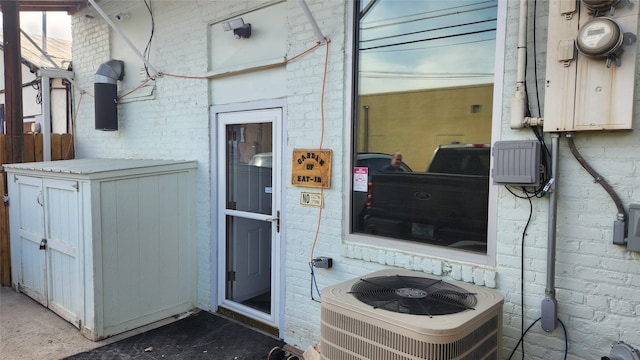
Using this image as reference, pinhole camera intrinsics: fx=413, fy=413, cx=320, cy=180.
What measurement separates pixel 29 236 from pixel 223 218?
2.25 meters

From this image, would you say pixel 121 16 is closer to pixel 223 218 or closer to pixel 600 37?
pixel 223 218

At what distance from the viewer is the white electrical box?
1874 mm

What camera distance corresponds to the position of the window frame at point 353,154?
2.33 metres

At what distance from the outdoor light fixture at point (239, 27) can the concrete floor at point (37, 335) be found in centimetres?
279

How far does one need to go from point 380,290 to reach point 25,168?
4.21 m

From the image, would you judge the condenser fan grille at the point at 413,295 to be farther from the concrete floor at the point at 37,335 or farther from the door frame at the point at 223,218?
the concrete floor at the point at 37,335

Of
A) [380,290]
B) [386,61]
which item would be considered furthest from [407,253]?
[386,61]

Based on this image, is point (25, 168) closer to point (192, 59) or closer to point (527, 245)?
point (192, 59)

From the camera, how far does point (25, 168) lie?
14.4ft

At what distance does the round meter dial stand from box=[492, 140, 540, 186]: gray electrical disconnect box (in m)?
0.49

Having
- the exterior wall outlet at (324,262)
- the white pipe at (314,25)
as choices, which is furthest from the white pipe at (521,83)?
the exterior wall outlet at (324,262)

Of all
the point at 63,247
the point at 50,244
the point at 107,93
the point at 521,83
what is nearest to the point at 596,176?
the point at 521,83

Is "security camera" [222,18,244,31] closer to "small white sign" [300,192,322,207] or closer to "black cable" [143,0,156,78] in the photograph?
"black cable" [143,0,156,78]

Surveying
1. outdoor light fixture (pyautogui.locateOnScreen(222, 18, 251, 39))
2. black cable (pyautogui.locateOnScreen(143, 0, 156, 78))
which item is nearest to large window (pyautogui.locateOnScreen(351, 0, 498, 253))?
outdoor light fixture (pyautogui.locateOnScreen(222, 18, 251, 39))
